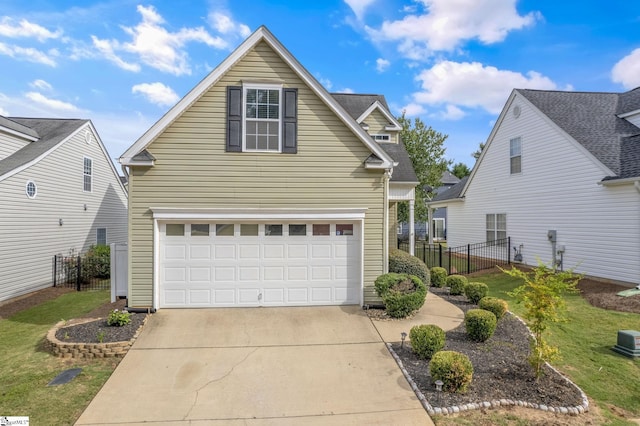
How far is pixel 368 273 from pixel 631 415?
5.43 meters

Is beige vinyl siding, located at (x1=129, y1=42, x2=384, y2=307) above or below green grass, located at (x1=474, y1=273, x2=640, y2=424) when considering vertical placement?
above

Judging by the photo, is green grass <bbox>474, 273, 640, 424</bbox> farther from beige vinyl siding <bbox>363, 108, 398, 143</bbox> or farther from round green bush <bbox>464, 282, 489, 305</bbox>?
beige vinyl siding <bbox>363, 108, 398, 143</bbox>

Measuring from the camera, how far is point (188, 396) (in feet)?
16.3

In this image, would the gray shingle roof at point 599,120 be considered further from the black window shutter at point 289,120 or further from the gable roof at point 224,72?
the black window shutter at point 289,120

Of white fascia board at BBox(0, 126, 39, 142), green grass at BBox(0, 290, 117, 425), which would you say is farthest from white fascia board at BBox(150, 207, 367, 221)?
white fascia board at BBox(0, 126, 39, 142)

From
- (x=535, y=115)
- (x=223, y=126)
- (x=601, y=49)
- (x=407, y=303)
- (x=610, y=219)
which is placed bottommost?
(x=407, y=303)

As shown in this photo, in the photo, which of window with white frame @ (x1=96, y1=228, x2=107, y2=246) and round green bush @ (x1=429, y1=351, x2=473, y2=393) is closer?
round green bush @ (x1=429, y1=351, x2=473, y2=393)

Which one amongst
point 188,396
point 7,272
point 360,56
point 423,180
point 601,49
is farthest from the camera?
point 423,180

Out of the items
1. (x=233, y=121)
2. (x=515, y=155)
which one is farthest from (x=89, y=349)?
(x=515, y=155)

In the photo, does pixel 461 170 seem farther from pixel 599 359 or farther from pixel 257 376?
pixel 257 376

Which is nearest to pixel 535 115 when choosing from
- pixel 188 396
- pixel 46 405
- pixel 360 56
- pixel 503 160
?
pixel 503 160

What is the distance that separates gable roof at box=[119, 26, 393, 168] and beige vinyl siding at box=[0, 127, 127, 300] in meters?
→ 7.50

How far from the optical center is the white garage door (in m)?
8.48

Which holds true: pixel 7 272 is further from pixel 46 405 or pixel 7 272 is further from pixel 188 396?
pixel 188 396
